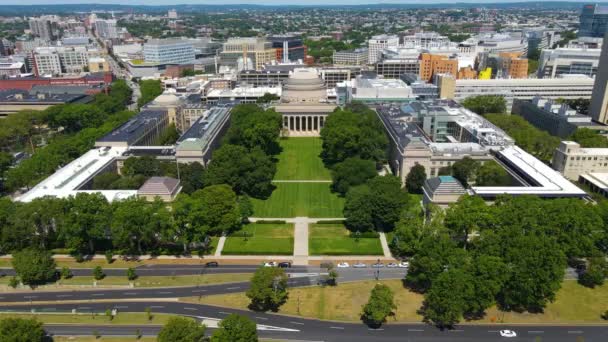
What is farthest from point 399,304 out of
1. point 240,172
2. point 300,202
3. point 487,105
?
point 487,105

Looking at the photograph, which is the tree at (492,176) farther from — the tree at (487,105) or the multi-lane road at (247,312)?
the tree at (487,105)

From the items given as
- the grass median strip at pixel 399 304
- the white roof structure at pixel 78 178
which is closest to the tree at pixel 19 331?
the grass median strip at pixel 399 304

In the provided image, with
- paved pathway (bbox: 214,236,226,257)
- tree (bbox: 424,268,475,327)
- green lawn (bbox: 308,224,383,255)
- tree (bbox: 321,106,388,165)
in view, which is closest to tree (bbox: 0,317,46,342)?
paved pathway (bbox: 214,236,226,257)

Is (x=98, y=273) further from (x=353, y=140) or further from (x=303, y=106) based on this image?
(x=303, y=106)

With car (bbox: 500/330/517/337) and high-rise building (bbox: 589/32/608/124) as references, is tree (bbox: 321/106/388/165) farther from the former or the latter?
high-rise building (bbox: 589/32/608/124)

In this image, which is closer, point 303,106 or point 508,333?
point 508,333

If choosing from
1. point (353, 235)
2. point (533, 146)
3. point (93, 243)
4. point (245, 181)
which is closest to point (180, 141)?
point (245, 181)
